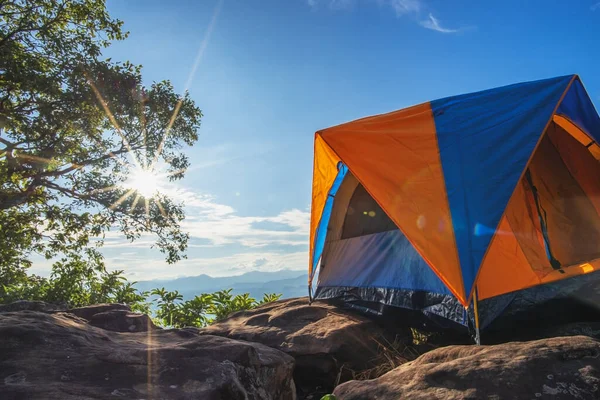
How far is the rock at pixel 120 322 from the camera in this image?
19.2 ft

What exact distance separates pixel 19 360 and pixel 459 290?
166 inches

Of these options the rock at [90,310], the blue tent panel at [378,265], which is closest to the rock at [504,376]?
the blue tent panel at [378,265]

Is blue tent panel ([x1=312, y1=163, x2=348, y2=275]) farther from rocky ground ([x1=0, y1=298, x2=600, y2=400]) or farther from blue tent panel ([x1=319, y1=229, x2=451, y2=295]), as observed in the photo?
rocky ground ([x1=0, y1=298, x2=600, y2=400])

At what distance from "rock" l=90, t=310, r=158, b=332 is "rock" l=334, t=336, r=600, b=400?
3803 mm

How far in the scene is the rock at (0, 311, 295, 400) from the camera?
2.85m

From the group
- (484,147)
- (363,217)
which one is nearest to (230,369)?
(484,147)

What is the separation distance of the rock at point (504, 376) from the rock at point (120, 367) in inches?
38.9

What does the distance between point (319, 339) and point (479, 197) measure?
2.93 meters

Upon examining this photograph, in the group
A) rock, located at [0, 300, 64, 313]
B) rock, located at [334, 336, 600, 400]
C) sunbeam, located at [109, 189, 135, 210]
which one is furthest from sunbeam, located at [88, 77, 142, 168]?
rock, located at [334, 336, 600, 400]

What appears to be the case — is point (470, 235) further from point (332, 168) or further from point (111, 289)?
point (111, 289)

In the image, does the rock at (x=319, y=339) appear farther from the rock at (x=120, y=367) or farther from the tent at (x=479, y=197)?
the rock at (x=120, y=367)

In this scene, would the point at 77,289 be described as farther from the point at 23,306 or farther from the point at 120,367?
the point at 120,367

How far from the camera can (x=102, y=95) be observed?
439 inches

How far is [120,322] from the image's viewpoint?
19.6ft
